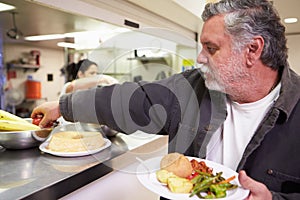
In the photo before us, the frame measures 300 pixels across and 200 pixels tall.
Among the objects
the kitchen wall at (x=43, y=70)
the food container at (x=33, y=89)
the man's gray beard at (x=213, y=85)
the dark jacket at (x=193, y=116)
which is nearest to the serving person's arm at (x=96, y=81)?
the dark jacket at (x=193, y=116)

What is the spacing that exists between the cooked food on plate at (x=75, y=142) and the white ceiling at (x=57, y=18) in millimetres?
918

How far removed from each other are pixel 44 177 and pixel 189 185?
16.2 inches

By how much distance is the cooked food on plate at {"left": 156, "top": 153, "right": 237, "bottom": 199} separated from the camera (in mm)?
542

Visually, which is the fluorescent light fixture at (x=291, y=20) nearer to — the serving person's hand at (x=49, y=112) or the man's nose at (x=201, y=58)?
A: the man's nose at (x=201, y=58)

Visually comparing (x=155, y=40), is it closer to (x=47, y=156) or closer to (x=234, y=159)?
(x=234, y=159)

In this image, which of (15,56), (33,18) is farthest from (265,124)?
(15,56)

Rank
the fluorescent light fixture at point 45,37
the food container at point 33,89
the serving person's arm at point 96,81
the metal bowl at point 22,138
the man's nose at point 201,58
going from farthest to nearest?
the food container at point 33,89 → the fluorescent light fixture at point 45,37 → the serving person's arm at point 96,81 → the metal bowl at point 22,138 → the man's nose at point 201,58

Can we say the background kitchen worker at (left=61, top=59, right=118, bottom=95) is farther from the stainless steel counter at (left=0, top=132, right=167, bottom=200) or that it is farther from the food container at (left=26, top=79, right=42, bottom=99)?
the food container at (left=26, top=79, right=42, bottom=99)

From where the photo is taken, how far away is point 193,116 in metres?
0.76

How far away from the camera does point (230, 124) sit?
751 mm

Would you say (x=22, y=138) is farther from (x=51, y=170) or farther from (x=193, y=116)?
(x=193, y=116)

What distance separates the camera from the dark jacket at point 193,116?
65 cm

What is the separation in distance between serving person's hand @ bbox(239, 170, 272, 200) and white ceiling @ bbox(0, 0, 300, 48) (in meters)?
1.37

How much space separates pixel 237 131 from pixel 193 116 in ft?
0.45
